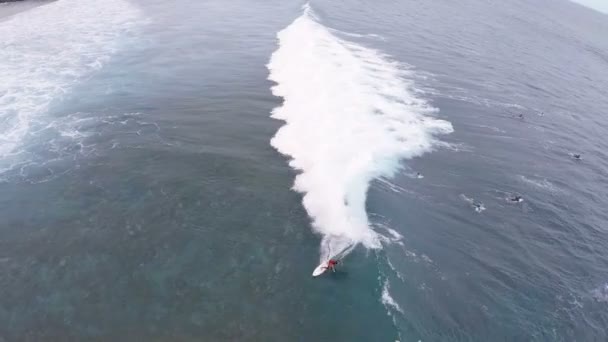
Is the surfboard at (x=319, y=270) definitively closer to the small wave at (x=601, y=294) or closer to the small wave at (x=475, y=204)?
the small wave at (x=475, y=204)

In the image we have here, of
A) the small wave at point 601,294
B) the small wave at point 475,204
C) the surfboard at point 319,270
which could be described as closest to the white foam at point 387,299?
the surfboard at point 319,270

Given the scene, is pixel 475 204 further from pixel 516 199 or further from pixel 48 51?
pixel 48 51

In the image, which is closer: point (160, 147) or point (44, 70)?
point (160, 147)

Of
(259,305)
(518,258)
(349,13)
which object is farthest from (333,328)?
(349,13)

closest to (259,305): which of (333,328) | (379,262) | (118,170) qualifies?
(333,328)

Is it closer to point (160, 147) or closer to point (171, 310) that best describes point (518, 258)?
point (171, 310)

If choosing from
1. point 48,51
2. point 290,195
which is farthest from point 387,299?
point 48,51

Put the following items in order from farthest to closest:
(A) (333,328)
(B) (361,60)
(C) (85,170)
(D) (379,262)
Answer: (B) (361,60), (C) (85,170), (D) (379,262), (A) (333,328)

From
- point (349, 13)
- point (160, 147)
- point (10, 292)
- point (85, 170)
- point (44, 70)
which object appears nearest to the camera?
point (10, 292)
